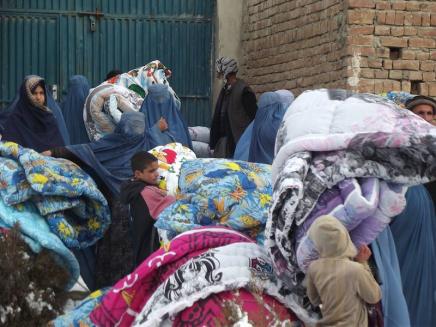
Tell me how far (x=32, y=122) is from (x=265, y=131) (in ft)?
5.54

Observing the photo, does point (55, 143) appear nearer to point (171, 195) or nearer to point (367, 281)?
point (171, 195)

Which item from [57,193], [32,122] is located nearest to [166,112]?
[32,122]

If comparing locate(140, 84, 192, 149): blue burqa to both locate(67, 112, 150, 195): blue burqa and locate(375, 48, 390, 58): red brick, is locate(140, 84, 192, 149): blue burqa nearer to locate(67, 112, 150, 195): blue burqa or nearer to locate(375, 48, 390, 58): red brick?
locate(67, 112, 150, 195): blue burqa

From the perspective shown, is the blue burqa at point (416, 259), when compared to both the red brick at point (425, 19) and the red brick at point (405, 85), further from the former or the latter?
the red brick at point (425, 19)

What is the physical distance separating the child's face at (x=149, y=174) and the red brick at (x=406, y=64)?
3.47 meters

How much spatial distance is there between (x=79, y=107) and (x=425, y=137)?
688 cm

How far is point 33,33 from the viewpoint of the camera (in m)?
11.5

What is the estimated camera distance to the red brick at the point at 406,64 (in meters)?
8.84

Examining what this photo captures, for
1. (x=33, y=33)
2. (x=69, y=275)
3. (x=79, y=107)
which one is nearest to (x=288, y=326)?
(x=69, y=275)

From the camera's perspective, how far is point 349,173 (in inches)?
136

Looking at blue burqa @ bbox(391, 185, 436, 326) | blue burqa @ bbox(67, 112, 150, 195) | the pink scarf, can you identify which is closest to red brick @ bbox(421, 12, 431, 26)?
blue burqa @ bbox(67, 112, 150, 195)

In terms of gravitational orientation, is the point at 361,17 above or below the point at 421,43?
above

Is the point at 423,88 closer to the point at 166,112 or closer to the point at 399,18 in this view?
the point at 399,18

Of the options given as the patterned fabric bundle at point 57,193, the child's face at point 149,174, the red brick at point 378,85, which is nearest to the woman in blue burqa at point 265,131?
the red brick at point 378,85
